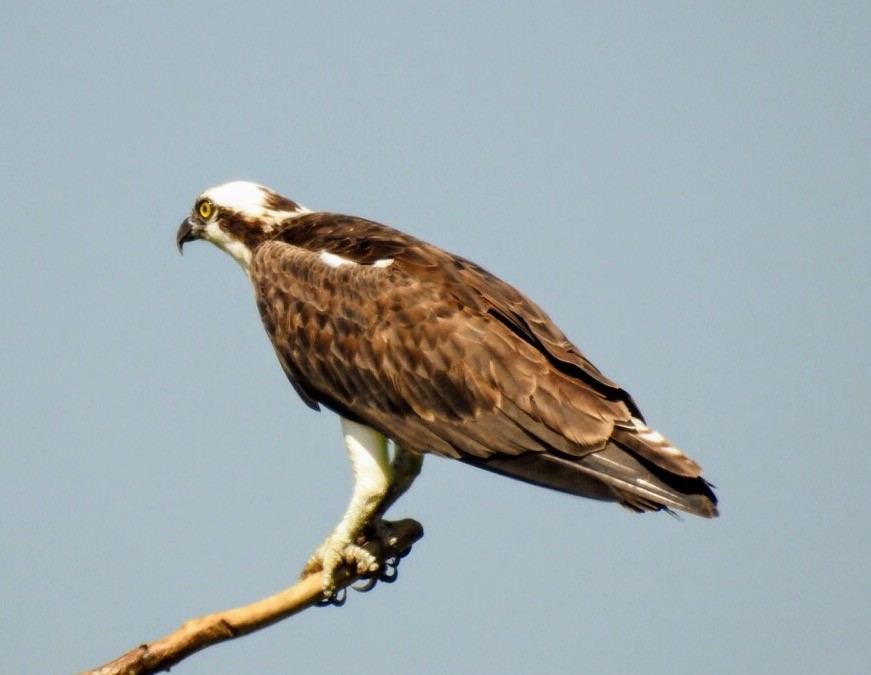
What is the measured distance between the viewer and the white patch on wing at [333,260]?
9.77 metres

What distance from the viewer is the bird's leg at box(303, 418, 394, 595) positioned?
9.09 meters

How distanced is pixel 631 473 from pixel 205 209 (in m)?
4.51

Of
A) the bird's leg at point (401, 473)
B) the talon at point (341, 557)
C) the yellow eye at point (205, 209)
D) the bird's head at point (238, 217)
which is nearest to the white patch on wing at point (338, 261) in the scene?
the bird's head at point (238, 217)

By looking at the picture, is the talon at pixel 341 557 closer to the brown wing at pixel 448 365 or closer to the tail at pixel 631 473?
the brown wing at pixel 448 365

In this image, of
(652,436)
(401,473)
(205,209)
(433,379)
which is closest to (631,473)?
(652,436)

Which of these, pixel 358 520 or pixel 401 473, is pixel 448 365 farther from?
pixel 358 520

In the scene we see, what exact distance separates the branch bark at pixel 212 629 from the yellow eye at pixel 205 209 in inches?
138

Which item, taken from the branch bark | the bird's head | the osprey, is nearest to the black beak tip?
the bird's head

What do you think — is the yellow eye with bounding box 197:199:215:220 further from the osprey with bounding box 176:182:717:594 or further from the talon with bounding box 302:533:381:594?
the talon with bounding box 302:533:381:594

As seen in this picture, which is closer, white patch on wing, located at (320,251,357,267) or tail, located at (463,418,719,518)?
tail, located at (463,418,719,518)

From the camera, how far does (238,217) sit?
1085cm

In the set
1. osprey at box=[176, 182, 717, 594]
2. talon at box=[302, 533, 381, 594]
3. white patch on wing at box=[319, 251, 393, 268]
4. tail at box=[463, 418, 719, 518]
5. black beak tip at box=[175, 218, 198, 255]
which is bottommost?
talon at box=[302, 533, 381, 594]

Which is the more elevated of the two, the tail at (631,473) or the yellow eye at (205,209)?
the yellow eye at (205,209)

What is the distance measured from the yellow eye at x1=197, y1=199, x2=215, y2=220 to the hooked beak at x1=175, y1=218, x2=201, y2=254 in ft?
0.37
